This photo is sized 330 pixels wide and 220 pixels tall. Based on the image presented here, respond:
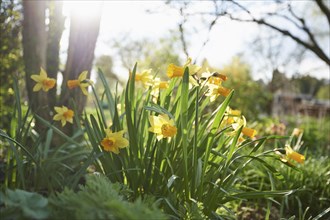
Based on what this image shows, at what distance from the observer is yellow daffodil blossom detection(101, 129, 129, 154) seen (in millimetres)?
1534

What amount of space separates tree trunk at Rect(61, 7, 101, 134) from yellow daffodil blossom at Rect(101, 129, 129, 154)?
4.45 ft

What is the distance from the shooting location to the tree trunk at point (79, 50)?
2.81 m

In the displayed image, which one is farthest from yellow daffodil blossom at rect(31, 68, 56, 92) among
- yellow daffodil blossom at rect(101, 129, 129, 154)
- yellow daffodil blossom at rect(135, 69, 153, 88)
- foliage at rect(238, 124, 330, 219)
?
foliage at rect(238, 124, 330, 219)

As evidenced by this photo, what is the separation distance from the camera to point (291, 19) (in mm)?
6539

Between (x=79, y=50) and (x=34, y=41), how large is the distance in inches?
14.4

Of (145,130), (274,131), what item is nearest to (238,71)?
(274,131)

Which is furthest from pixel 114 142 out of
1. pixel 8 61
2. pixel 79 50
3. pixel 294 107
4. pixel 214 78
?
pixel 294 107

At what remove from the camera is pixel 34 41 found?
9.39 ft

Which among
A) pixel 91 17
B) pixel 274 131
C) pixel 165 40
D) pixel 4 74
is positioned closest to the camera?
pixel 91 17

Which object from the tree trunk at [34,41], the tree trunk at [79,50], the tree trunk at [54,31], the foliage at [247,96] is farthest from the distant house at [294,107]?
the tree trunk at [34,41]

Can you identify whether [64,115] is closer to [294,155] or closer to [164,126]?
[164,126]

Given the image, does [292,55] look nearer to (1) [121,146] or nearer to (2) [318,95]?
(1) [121,146]

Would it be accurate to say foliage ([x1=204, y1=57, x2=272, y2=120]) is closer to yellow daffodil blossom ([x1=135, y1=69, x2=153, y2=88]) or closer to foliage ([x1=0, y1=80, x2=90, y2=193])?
yellow daffodil blossom ([x1=135, y1=69, x2=153, y2=88])

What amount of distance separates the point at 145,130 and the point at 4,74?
229 cm
